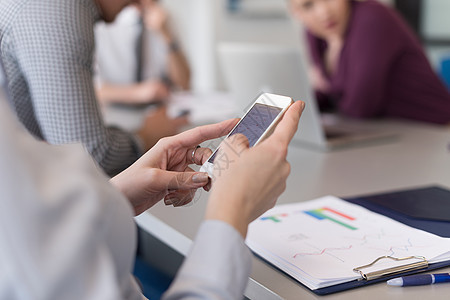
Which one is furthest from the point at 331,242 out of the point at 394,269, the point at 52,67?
the point at 52,67

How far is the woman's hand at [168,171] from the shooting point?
72cm

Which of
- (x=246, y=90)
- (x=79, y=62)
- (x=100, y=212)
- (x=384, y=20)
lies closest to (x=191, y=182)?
(x=100, y=212)

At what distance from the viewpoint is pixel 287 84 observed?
149 centimetres

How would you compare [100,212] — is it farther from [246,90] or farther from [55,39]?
[246,90]

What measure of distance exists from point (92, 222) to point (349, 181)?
2.66ft

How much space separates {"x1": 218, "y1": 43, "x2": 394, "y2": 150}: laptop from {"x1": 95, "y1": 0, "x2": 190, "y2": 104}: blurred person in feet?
2.16

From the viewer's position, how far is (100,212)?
46cm

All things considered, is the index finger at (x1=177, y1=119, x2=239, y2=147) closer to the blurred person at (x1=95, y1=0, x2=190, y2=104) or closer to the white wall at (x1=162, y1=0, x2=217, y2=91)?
the blurred person at (x1=95, y1=0, x2=190, y2=104)

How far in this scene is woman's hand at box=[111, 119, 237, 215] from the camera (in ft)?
2.35

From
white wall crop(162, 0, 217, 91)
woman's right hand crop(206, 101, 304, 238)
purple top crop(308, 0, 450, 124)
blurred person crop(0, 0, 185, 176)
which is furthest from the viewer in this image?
white wall crop(162, 0, 217, 91)

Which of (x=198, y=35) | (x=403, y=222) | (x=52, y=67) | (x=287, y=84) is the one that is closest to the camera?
(x=403, y=222)

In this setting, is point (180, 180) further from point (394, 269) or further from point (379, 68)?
point (379, 68)

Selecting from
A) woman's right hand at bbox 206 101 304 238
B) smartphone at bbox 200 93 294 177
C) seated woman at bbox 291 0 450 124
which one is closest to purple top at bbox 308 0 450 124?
seated woman at bbox 291 0 450 124

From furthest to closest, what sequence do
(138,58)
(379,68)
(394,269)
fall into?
(138,58) < (379,68) < (394,269)
